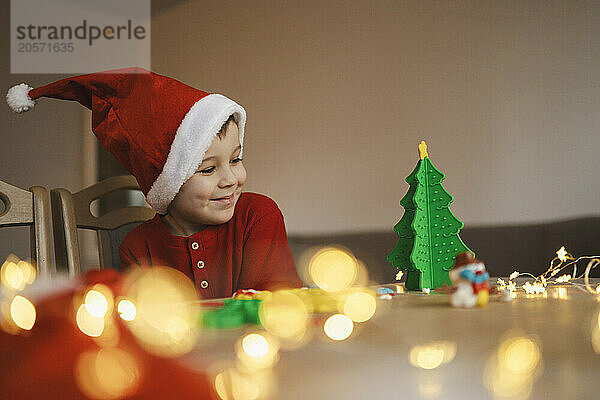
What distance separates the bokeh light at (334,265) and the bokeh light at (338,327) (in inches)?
49.8

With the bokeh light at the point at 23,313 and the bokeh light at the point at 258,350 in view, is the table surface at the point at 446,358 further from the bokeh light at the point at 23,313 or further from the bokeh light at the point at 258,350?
the bokeh light at the point at 23,313

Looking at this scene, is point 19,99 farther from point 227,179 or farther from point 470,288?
point 470,288

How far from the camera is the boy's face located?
32.1 inches

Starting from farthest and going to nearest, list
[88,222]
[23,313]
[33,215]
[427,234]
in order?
[88,222], [33,215], [427,234], [23,313]

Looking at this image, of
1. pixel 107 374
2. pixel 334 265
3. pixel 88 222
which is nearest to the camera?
pixel 107 374

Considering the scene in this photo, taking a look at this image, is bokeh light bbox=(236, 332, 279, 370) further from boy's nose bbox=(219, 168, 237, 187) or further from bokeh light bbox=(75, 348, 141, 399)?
boy's nose bbox=(219, 168, 237, 187)

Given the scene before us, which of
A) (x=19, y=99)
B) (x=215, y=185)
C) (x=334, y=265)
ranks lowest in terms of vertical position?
(x=334, y=265)

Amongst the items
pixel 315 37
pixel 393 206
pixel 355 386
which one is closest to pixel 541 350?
pixel 355 386

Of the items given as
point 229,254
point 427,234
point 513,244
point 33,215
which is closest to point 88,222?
point 33,215

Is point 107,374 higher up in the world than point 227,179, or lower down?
lower down

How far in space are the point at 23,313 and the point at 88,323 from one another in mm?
67

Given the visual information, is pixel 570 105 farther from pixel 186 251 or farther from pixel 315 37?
pixel 186 251

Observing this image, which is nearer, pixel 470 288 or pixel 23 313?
pixel 23 313

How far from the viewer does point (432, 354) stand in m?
0.38
